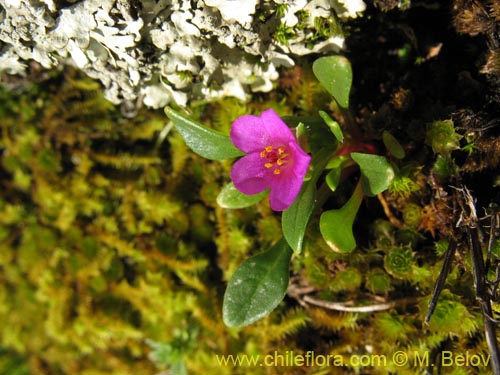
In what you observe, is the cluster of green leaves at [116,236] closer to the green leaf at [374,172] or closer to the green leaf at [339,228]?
the green leaf at [339,228]

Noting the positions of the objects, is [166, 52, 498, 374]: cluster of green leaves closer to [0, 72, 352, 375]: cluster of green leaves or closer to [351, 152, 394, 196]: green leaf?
[351, 152, 394, 196]: green leaf

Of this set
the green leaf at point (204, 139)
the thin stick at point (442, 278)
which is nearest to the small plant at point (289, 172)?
the green leaf at point (204, 139)

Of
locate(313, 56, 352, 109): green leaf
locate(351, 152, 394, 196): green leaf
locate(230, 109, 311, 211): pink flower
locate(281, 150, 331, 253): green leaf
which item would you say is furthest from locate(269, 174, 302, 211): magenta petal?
locate(313, 56, 352, 109): green leaf

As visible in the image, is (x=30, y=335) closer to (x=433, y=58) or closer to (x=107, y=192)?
(x=107, y=192)

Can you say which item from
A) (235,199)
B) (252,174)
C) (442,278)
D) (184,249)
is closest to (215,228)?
(184,249)

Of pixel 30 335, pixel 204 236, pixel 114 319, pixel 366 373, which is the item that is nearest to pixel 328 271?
pixel 366 373

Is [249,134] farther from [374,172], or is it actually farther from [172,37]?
[172,37]
